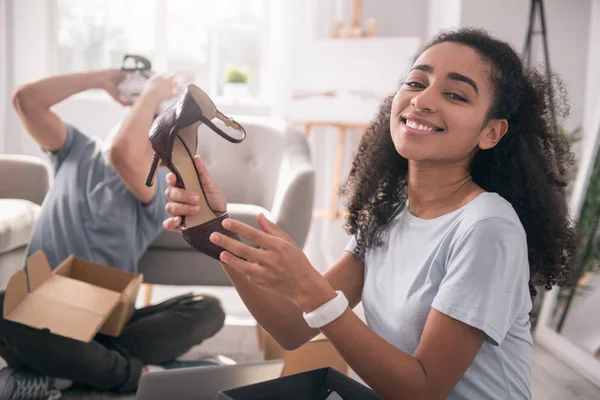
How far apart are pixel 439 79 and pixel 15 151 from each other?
372 cm

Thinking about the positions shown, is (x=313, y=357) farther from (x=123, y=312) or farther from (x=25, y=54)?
(x=25, y=54)

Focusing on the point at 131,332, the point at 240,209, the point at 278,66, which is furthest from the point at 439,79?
the point at 278,66

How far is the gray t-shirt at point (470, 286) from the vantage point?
2.99ft

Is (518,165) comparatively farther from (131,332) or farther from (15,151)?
(15,151)

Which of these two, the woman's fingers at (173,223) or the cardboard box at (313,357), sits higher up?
the woman's fingers at (173,223)

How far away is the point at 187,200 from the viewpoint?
1.03 metres

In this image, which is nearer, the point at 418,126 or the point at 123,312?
the point at 418,126

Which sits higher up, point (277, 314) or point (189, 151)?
point (189, 151)

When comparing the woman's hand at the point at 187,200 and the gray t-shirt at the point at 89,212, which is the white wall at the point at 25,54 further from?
the woman's hand at the point at 187,200

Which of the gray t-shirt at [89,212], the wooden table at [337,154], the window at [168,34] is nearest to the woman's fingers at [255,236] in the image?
the gray t-shirt at [89,212]

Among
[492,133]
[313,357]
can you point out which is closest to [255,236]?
[492,133]

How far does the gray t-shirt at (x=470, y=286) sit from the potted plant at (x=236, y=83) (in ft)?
10.4

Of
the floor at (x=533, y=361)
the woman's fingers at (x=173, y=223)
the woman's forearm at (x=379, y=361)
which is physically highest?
the woman's fingers at (x=173, y=223)

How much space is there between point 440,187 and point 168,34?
3641 mm
